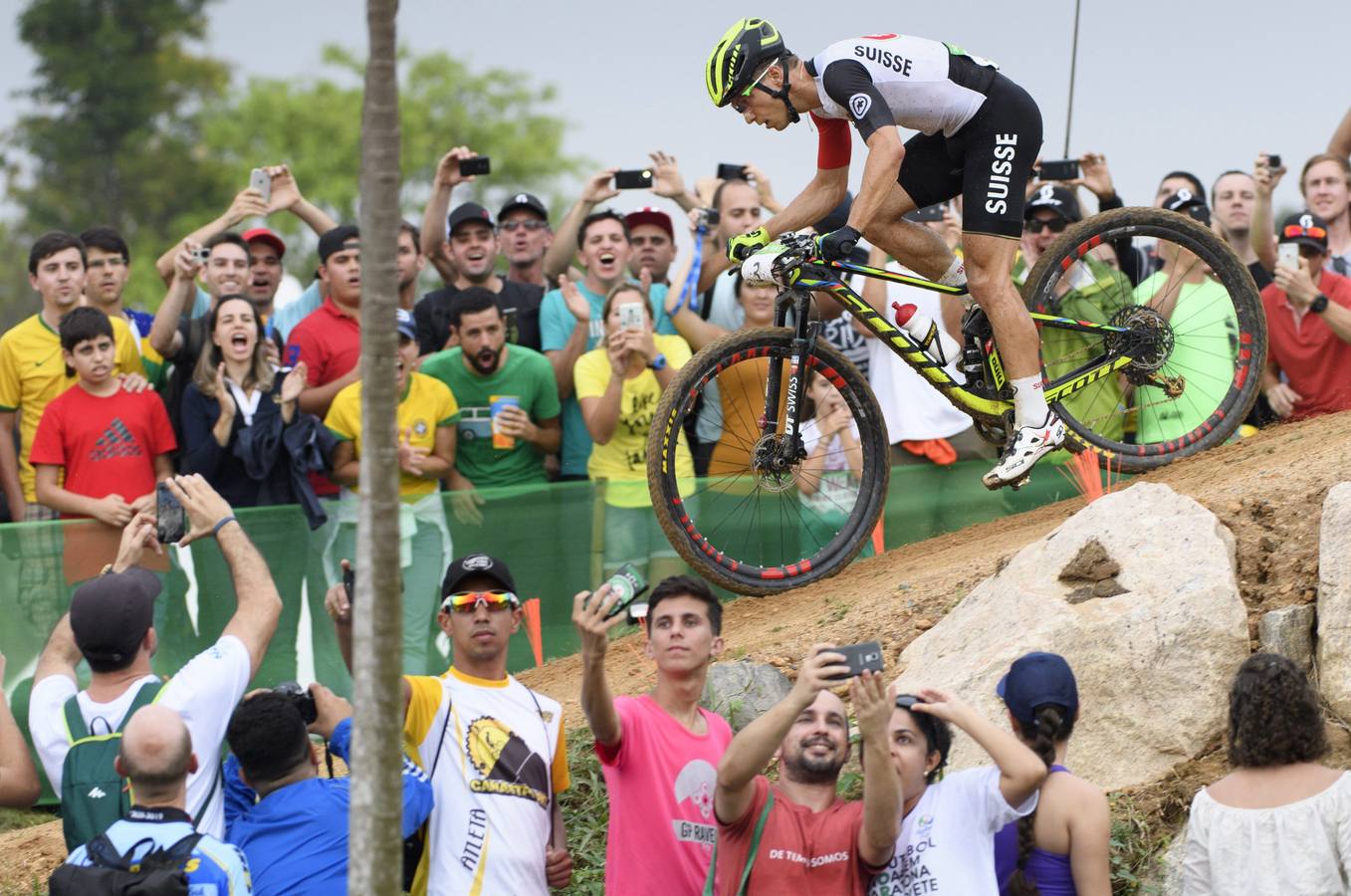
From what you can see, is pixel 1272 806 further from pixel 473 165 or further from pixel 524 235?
pixel 524 235

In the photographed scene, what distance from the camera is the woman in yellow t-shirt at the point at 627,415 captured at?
9008 millimetres

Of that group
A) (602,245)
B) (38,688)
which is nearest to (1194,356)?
(602,245)

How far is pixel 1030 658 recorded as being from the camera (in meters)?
5.14

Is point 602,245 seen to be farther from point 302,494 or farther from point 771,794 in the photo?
point 771,794

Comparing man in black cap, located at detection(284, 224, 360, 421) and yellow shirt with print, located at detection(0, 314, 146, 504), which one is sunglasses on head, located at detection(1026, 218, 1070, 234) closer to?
man in black cap, located at detection(284, 224, 360, 421)

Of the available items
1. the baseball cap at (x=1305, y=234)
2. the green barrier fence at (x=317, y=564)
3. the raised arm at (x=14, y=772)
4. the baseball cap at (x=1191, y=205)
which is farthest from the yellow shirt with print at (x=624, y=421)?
the raised arm at (x=14, y=772)

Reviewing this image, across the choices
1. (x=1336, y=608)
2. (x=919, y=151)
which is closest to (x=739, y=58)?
(x=919, y=151)

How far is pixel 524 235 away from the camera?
10.8 meters

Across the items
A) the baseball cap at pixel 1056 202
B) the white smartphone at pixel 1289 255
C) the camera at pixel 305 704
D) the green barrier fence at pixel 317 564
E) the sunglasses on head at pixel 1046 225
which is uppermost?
the baseball cap at pixel 1056 202

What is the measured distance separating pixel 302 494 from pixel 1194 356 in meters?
4.52

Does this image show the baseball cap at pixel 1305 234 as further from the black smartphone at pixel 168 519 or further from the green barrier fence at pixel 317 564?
the black smartphone at pixel 168 519

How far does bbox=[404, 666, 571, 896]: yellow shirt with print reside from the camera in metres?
5.13

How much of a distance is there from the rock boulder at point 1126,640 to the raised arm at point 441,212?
187 inches

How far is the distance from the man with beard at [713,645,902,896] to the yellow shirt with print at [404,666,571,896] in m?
0.59
